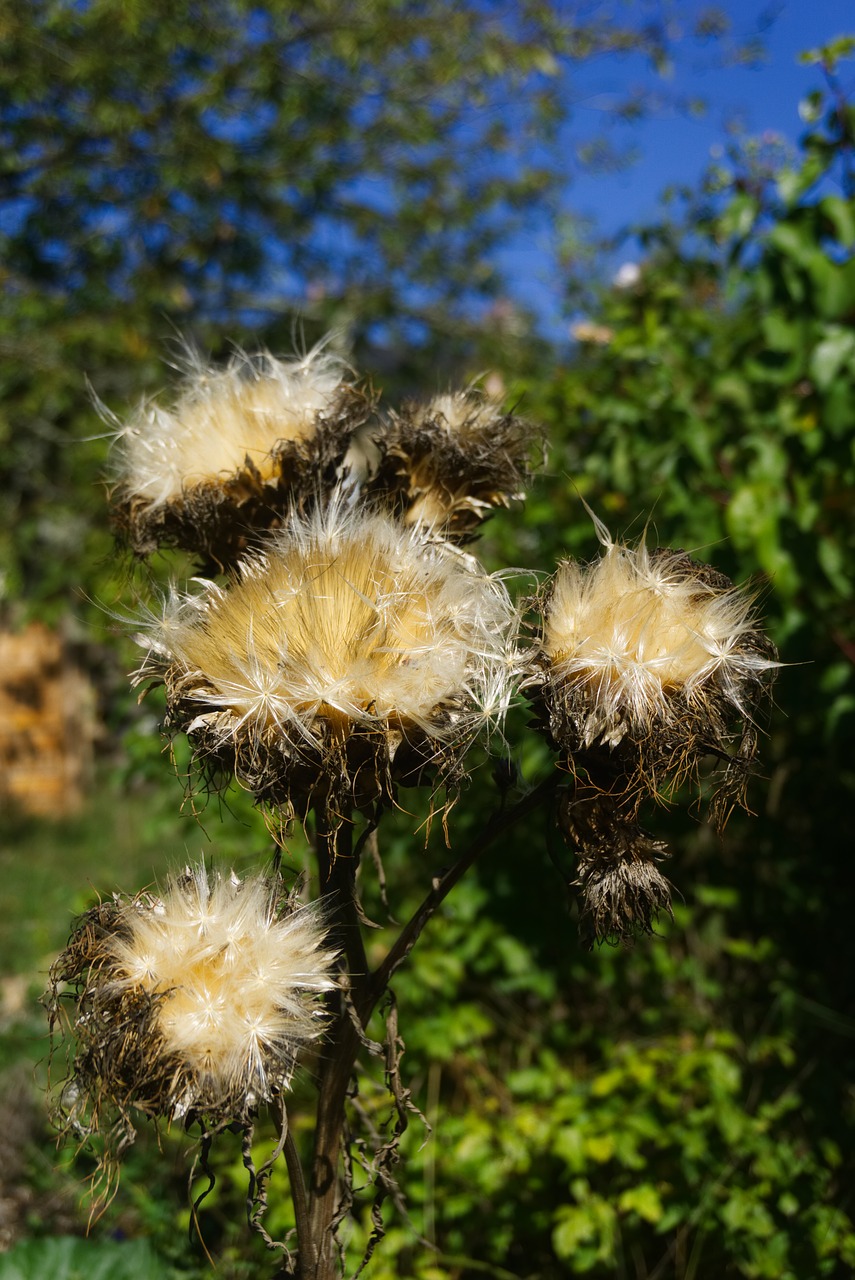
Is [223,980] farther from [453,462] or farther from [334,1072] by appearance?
[453,462]

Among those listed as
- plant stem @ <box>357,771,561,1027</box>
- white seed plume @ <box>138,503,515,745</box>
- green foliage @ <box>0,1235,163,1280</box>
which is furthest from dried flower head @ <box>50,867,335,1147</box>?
green foliage @ <box>0,1235,163,1280</box>

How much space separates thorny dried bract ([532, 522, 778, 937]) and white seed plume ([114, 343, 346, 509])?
1.48ft

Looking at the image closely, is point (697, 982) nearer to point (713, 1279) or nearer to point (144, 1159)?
point (713, 1279)

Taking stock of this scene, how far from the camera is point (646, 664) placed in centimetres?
105

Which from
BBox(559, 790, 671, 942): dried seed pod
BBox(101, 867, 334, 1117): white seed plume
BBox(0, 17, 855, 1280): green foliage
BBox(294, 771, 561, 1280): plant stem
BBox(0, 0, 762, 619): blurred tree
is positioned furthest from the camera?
BBox(0, 0, 762, 619): blurred tree

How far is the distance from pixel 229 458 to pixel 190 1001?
690 millimetres

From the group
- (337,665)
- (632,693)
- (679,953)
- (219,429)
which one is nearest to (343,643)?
(337,665)

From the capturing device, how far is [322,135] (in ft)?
18.1

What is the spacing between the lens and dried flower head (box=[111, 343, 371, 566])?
4.30 ft

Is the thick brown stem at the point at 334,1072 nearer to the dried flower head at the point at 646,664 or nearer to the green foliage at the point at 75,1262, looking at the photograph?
the dried flower head at the point at 646,664

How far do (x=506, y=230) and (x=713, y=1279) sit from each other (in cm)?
668

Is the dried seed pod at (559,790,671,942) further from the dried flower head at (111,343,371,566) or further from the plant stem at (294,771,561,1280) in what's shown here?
the dried flower head at (111,343,371,566)

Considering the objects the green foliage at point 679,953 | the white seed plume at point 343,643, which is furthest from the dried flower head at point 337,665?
the green foliage at point 679,953

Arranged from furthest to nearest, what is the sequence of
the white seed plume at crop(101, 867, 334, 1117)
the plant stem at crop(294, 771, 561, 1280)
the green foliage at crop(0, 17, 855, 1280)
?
the green foliage at crop(0, 17, 855, 1280) → the plant stem at crop(294, 771, 561, 1280) → the white seed plume at crop(101, 867, 334, 1117)
